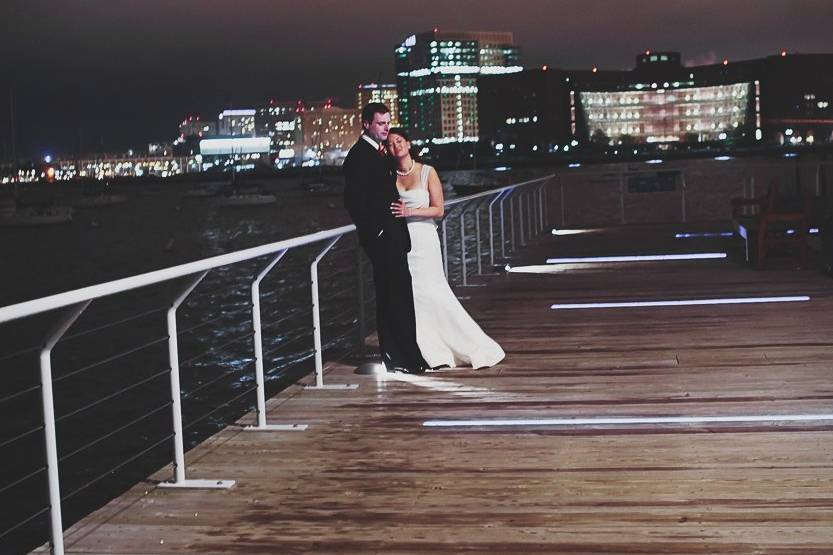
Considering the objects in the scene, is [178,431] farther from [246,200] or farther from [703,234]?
[246,200]

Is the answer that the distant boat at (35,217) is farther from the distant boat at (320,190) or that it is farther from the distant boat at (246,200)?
the distant boat at (320,190)

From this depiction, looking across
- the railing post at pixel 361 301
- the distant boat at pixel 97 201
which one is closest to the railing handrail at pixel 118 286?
the railing post at pixel 361 301

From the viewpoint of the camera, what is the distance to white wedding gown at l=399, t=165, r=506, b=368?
7.44 metres

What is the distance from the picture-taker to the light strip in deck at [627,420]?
578 centimetres

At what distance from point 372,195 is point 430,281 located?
0.89 meters

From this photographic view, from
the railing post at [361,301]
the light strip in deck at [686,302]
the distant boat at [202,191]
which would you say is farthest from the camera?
the distant boat at [202,191]

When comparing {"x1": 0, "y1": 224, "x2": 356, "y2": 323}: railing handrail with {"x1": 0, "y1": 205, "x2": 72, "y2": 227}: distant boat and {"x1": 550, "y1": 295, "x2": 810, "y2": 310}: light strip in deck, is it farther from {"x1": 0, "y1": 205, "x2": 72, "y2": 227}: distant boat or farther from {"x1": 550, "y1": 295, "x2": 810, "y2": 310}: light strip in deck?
{"x1": 0, "y1": 205, "x2": 72, "y2": 227}: distant boat

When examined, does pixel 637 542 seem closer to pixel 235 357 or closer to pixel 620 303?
pixel 620 303

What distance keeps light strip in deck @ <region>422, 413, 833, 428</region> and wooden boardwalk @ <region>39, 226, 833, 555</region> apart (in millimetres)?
65

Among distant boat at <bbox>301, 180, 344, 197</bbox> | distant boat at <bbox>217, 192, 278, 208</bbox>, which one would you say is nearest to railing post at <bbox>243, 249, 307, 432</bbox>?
distant boat at <bbox>217, 192, 278, 208</bbox>

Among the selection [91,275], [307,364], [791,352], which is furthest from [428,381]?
[91,275]

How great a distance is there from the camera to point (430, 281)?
24.5 ft

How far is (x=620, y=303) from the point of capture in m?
10.9

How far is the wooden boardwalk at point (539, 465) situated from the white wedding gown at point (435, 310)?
0.20m
